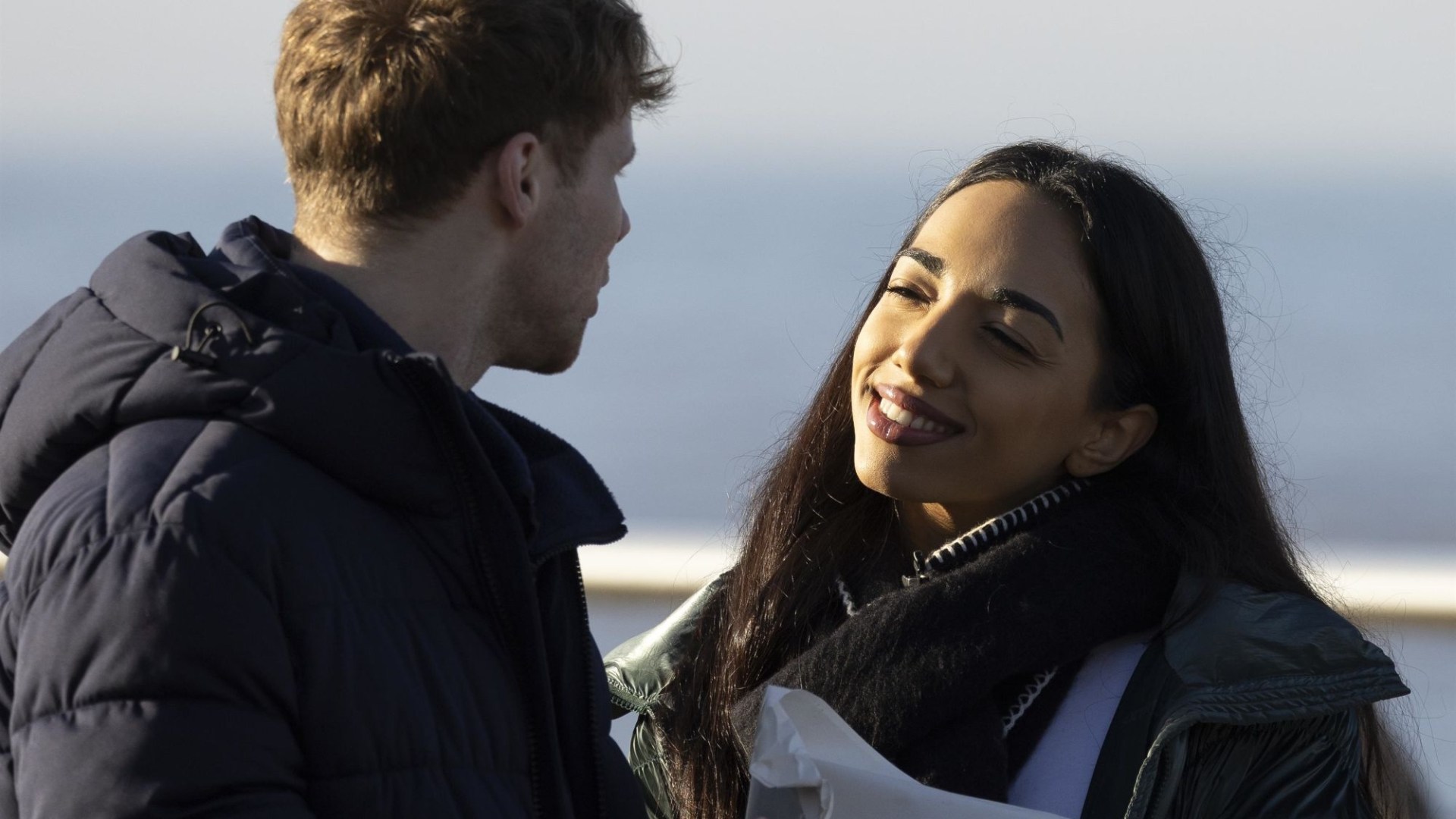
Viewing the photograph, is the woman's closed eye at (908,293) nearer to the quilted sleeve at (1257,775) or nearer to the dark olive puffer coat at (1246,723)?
the dark olive puffer coat at (1246,723)

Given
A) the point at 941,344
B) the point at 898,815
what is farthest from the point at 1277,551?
the point at 898,815

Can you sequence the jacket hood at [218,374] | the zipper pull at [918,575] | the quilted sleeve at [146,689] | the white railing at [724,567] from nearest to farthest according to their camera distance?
1. the quilted sleeve at [146,689]
2. the jacket hood at [218,374]
3. the zipper pull at [918,575]
4. the white railing at [724,567]

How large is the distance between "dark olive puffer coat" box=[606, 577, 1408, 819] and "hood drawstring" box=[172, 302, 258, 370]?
123 centimetres

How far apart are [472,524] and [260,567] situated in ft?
0.83

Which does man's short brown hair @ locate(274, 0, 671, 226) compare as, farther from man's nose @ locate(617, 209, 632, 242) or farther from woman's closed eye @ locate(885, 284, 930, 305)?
woman's closed eye @ locate(885, 284, 930, 305)

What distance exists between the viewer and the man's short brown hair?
1.73 m

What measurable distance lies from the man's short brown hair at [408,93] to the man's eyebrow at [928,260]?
2.65 ft

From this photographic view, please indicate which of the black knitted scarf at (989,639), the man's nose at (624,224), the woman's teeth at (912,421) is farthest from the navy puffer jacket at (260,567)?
the woman's teeth at (912,421)

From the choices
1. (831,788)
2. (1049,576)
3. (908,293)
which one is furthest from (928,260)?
(831,788)

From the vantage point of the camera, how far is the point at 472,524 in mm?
1688

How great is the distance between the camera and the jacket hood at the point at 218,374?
154 centimetres

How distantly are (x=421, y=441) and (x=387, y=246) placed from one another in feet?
0.78

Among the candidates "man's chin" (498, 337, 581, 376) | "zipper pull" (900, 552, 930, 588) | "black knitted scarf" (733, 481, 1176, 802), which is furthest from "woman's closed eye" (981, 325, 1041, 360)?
"man's chin" (498, 337, 581, 376)

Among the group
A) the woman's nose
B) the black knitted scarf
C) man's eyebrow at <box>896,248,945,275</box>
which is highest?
man's eyebrow at <box>896,248,945,275</box>
